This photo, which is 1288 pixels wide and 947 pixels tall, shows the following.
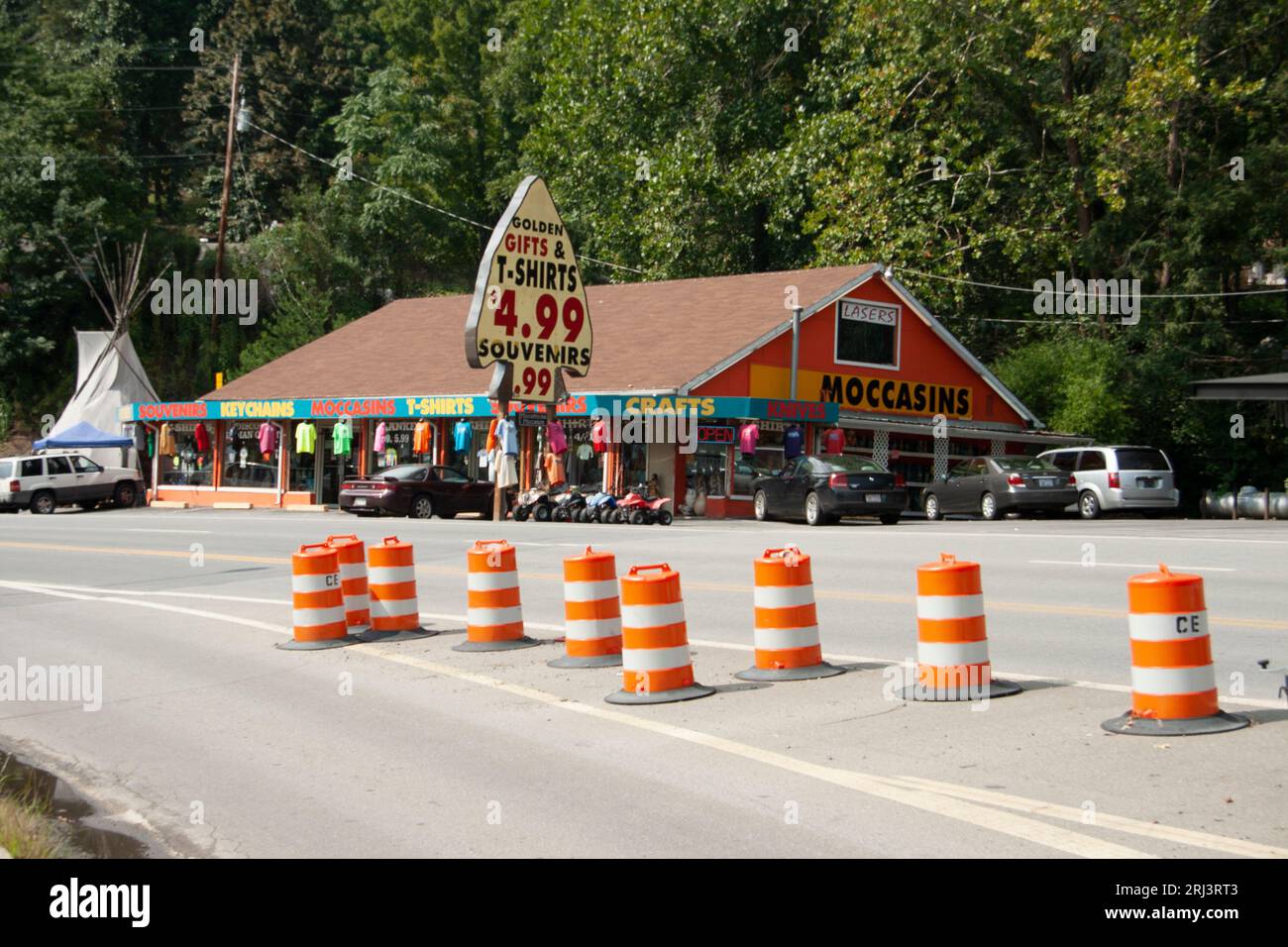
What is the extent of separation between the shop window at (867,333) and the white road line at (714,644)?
954 inches

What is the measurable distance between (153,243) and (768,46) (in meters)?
29.0

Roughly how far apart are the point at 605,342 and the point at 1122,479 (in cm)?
1471

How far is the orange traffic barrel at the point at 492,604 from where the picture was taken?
12914mm

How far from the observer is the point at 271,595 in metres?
18.2

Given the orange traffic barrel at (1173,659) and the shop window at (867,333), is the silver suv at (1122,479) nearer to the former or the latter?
the shop window at (867,333)

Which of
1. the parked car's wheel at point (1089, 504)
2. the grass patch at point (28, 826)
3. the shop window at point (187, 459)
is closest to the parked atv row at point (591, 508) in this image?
the parked car's wheel at point (1089, 504)

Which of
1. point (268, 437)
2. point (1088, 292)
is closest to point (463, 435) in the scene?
point (268, 437)

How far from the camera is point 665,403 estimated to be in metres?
34.2

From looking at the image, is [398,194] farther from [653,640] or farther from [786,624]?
[653,640]

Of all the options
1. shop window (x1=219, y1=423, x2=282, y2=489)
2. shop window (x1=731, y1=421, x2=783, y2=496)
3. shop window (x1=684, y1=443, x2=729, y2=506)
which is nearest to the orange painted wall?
shop window (x1=731, y1=421, x2=783, y2=496)

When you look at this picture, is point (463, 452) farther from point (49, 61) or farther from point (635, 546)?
point (49, 61)

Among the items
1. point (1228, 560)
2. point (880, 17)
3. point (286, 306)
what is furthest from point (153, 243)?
point (1228, 560)

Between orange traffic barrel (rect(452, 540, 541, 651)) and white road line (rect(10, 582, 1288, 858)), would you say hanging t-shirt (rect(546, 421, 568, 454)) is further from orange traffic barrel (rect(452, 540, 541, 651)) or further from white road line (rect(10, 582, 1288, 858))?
white road line (rect(10, 582, 1288, 858))

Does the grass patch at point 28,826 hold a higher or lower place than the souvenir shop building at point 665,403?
lower
